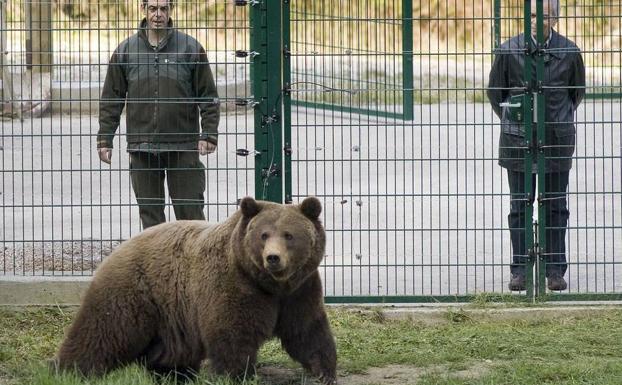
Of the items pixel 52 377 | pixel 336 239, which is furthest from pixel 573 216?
pixel 52 377

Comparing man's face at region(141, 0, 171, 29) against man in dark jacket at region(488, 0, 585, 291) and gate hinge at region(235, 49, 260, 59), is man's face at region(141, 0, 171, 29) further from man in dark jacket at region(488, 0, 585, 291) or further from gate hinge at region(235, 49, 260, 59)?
man in dark jacket at region(488, 0, 585, 291)

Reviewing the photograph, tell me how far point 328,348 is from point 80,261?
3253 millimetres

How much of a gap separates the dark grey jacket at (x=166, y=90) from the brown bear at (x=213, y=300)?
171cm

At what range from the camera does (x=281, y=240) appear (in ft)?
20.4

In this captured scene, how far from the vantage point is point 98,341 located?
6496mm

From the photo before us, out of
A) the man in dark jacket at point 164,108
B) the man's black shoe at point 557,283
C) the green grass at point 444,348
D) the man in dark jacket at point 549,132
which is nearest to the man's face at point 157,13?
the man in dark jacket at point 164,108

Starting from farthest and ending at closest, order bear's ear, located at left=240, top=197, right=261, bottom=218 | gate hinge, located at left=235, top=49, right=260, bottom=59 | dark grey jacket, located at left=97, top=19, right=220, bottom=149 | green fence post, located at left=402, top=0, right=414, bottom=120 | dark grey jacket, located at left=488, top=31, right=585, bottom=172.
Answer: green fence post, located at left=402, top=0, right=414, bottom=120 < dark grey jacket, located at left=488, top=31, right=585, bottom=172 < dark grey jacket, located at left=97, top=19, right=220, bottom=149 < gate hinge, located at left=235, top=49, right=260, bottom=59 < bear's ear, located at left=240, top=197, right=261, bottom=218

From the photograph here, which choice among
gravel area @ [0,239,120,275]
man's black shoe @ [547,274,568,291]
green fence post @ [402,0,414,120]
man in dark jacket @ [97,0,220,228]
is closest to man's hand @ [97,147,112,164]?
man in dark jacket @ [97,0,220,228]

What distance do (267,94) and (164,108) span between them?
738mm

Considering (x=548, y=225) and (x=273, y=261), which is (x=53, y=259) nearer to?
(x=273, y=261)

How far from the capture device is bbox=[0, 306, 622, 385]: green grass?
651 cm

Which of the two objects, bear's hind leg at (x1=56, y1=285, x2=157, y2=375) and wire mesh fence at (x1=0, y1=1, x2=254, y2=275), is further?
wire mesh fence at (x1=0, y1=1, x2=254, y2=275)

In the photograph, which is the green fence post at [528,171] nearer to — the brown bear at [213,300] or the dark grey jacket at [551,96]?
the dark grey jacket at [551,96]

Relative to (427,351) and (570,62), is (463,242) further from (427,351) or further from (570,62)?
(427,351)
